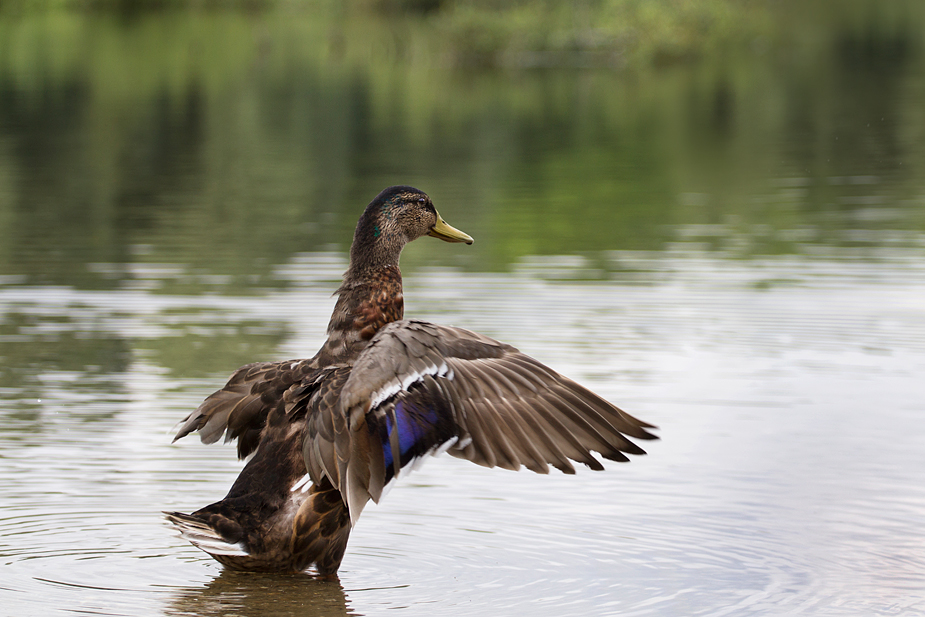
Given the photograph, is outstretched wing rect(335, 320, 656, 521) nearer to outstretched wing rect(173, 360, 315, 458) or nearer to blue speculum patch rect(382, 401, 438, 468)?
blue speculum patch rect(382, 401, 438, 468)

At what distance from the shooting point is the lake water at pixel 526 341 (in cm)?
724

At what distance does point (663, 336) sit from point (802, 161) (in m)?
16.4

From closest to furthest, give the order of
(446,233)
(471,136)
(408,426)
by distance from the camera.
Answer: (408,426), (446,233), (471,136)

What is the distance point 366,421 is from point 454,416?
1.25ft

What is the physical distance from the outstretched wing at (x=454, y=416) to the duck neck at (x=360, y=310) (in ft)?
1.94

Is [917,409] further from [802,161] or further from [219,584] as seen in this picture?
[802,161]

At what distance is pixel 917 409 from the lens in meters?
10.6

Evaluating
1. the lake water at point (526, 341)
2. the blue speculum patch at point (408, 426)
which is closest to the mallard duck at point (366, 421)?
the blue speculum patch at point (408, 426)

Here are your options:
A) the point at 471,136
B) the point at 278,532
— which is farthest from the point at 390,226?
the point at 471,136

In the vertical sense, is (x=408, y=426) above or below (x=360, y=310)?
below

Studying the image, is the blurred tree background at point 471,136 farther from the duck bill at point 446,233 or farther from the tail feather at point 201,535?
the tail feather at point 201,535

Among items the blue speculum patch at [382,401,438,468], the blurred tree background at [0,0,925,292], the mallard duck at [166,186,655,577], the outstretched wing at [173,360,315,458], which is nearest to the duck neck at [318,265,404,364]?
the mallard duck at [166,186,655,577]

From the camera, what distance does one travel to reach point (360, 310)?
7.12m

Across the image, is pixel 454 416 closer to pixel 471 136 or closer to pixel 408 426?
pixel 408 426
